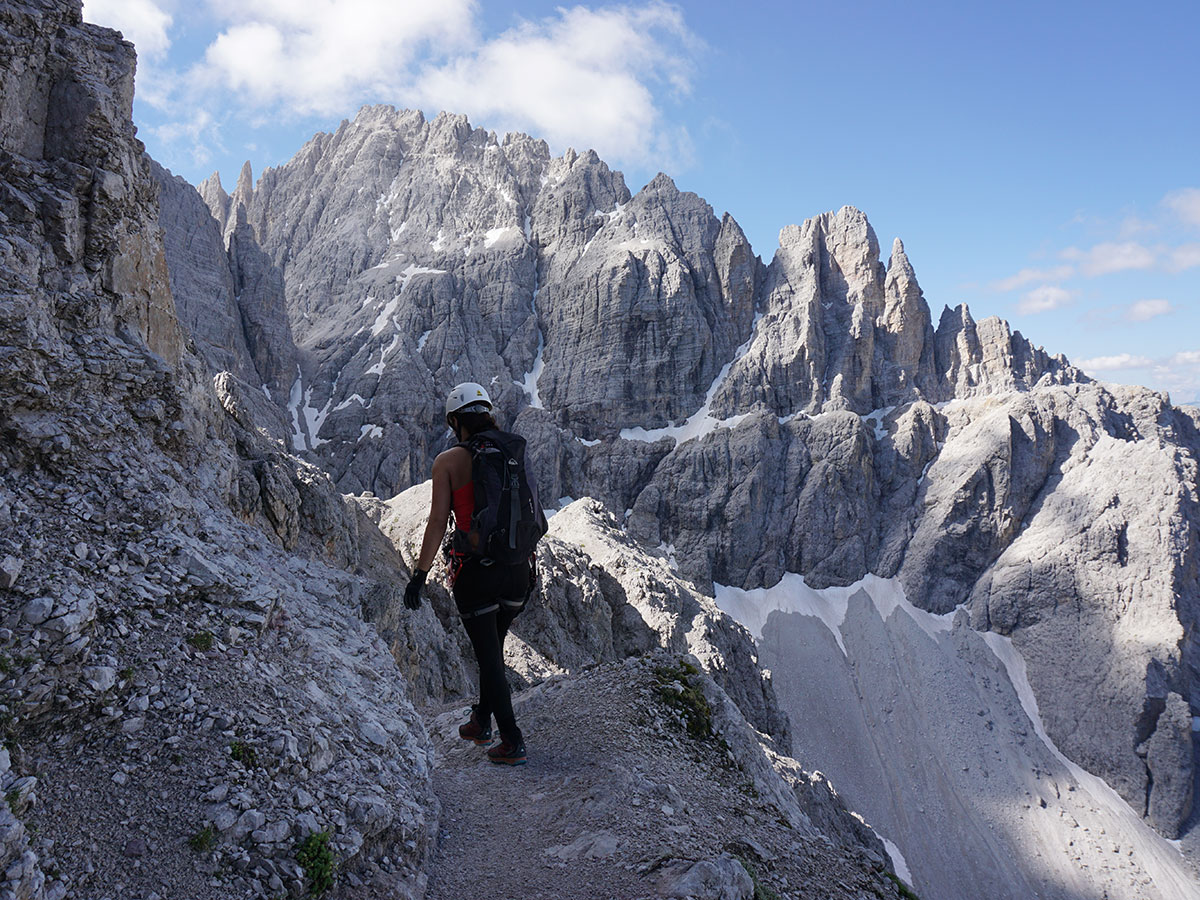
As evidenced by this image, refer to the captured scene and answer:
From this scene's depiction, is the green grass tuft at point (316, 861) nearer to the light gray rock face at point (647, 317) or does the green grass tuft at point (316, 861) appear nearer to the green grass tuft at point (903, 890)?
the green grass tuft at point (903, 890)

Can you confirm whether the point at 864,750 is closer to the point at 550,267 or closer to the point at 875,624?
the point at 875,624

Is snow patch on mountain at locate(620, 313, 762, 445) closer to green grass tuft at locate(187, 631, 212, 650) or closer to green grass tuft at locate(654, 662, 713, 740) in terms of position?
green grass tuft at locate(654, 662, 713, 740)

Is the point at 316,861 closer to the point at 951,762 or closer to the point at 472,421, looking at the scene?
the point at 472,421

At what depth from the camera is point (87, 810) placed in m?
3.57

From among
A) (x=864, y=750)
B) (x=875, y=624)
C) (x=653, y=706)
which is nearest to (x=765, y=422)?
(x=875, y=624)

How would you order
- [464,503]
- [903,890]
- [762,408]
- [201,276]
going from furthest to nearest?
[762,408] < [201,276] < [464,503] < [903,890]

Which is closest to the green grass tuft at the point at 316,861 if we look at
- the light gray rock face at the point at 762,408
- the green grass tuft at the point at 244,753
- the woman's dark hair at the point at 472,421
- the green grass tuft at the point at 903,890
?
the green grass tuft at the point at 244,753

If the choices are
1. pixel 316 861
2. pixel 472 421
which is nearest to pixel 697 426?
pixel 472 421

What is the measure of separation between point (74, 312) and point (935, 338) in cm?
11385

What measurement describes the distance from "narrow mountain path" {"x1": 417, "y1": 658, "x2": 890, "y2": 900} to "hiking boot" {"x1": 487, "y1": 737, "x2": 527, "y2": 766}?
0.27 feet

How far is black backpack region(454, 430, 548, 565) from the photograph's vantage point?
588 cm

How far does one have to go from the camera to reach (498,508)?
5.90 meters

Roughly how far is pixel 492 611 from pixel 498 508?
103 cm

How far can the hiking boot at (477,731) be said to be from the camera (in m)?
7.05
